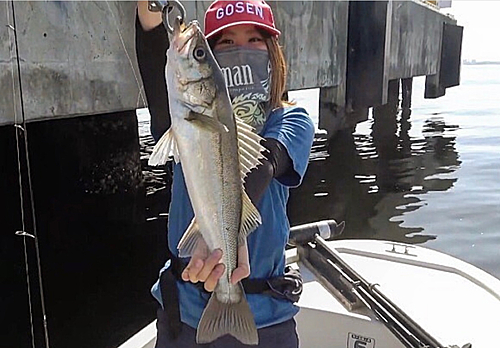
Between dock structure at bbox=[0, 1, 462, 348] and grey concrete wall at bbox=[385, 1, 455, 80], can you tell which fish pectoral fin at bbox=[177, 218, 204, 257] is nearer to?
dock structure at bbox=[0, 1, 462, 348]

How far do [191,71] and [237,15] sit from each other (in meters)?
0.60

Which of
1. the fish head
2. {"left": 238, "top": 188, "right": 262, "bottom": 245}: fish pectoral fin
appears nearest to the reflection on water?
{"left": 238, "top": 188, "right": 262, "bottom": 245}: fish pectoral fin

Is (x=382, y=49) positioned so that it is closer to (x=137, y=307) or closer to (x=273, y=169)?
(x=137, y=307)

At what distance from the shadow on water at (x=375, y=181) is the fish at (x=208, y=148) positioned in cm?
788

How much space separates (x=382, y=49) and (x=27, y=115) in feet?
32.6

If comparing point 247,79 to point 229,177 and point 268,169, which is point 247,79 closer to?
point 268,169

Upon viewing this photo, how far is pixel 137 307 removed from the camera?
6668 millimetres

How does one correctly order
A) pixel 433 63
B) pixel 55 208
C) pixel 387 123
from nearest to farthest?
1. pixel 55 208
2. pixel 433 63
3. pixel 387 123

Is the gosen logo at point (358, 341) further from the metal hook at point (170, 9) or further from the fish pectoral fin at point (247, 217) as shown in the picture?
the metal hook at point (170, 9)

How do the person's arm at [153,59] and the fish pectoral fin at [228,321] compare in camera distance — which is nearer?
the fish pectoral fin at [228,321]

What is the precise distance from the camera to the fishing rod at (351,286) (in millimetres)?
3330

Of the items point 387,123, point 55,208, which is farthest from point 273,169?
point 387,123

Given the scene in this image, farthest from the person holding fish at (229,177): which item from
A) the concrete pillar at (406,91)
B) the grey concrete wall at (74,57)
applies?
the concrete pillar at (406,91)

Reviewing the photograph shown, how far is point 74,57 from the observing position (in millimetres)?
5723
